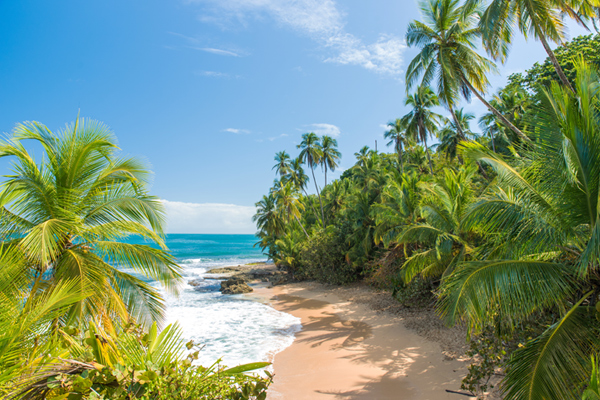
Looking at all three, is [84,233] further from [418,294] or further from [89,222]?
[418,294]

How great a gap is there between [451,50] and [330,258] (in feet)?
48.7

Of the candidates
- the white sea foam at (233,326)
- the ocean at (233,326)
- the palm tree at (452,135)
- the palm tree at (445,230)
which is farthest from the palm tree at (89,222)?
the palm tree at (452,135)

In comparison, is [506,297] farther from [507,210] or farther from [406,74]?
[406,74]

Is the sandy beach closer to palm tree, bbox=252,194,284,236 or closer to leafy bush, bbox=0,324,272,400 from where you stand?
leafy bush, bbox=0,324,272,400

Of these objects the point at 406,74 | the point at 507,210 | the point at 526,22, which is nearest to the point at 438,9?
the point at 406,74

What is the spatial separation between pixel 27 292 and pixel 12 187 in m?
1.67

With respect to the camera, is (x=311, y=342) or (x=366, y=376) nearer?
(x=366, y=376)

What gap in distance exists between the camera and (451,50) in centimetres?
1318

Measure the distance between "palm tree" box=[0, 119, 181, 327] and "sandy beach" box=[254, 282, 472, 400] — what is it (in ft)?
16.2

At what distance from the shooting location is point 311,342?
12.0m

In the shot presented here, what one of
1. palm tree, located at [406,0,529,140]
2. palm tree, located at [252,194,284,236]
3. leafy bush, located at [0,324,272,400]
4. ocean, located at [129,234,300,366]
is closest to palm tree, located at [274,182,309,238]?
palm tree, located at [252,194,284,236]

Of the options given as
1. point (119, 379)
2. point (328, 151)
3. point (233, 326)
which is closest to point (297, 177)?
point (328, 151)

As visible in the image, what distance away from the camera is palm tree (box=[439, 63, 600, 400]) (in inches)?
155

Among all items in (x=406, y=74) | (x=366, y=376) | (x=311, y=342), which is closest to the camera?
(x=366, y=376)
